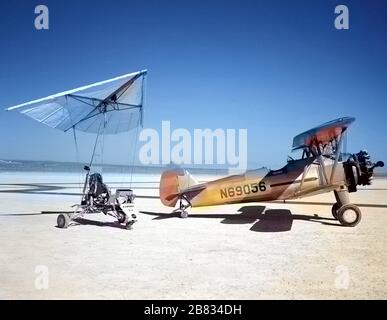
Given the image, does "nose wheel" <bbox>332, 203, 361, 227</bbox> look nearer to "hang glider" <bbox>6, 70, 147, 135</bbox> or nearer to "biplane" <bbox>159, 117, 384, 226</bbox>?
"biplane" <bbox>159, 117, 384, 226</bbox>

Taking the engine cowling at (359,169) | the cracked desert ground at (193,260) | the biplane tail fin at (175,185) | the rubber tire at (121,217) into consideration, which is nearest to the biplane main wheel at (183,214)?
the biplane tail fin at (175,185)

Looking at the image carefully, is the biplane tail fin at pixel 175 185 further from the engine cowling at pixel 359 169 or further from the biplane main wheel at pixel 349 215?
the engine cowling at pixel 359 169

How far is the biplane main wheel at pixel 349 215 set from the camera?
36.8 feet

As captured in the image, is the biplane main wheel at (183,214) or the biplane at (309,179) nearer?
the biplane at (309,179)

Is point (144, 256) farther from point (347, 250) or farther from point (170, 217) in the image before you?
point (170, 217)

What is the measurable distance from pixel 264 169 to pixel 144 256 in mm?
6849

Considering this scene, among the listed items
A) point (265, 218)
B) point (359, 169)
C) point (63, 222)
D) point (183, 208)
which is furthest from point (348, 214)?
point (63, 222)

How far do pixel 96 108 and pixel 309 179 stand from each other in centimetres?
763

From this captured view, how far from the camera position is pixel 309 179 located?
1220 centimetres

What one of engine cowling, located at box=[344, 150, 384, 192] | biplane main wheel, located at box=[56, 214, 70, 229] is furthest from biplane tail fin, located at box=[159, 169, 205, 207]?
engine cowling, located at box=[344, 150, 384, 192]

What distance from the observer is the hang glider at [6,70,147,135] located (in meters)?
10.1

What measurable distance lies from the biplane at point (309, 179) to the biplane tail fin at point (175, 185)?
0.21 meters

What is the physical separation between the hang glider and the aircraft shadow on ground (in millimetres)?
4031
